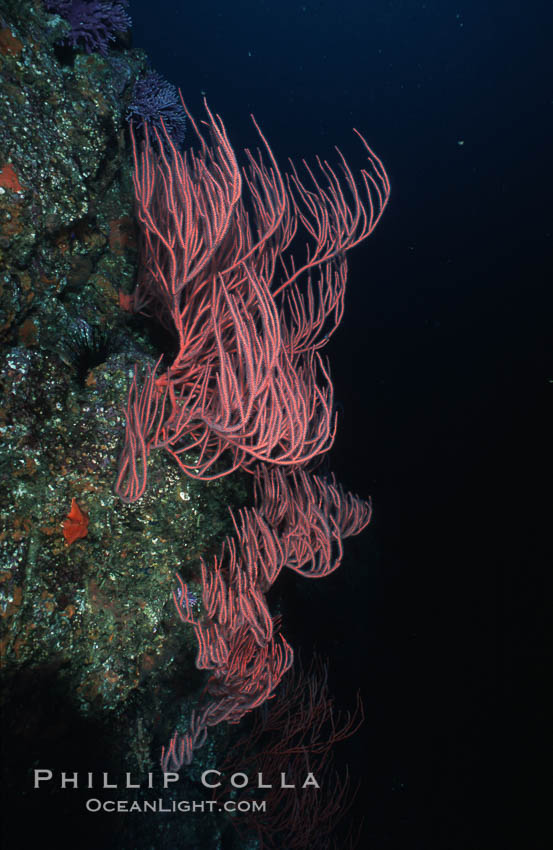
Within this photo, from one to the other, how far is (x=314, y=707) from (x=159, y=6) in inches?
1109

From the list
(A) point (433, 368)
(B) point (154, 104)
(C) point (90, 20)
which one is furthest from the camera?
(A) point (433, 368)

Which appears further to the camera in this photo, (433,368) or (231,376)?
(433,368)

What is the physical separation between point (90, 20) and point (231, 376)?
348cm

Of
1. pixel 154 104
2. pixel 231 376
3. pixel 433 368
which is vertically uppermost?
pixel 154 104

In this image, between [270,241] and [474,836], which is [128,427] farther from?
[474,836]

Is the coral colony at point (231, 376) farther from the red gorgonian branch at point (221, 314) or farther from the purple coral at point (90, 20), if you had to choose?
the purple coral at point (90, 20)

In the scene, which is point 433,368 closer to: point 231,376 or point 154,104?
point 154,104

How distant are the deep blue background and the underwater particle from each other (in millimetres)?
4548

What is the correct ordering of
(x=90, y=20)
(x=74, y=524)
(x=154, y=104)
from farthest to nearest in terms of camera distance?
(x=154, y=104) → (x=90, y=20) → (x=74, y=524)

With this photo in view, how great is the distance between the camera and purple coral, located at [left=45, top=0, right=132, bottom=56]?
110 inches

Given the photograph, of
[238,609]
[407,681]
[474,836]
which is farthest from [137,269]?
[474,836]

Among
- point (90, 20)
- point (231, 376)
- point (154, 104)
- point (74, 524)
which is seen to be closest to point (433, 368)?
point (154, 104)

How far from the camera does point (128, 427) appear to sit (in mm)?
1966

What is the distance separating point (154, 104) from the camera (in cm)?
341
